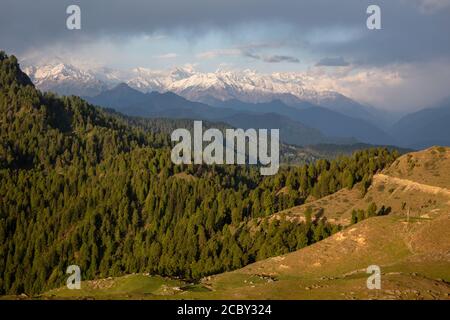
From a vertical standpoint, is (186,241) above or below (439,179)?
below

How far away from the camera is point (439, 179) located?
13875 cm

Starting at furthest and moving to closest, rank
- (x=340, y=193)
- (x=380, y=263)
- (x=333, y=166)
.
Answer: (x=333, y=166) → (x=340, y=193) → (x=380, y=263)

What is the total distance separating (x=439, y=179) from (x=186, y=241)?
7909 centimetres

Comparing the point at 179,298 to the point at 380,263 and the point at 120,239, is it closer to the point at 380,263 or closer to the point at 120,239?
the point at 380,263

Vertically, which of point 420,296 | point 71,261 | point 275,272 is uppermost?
point 420,296

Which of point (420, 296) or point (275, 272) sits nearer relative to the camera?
point (420, 296)

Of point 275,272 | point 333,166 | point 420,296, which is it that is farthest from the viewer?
point 333,166

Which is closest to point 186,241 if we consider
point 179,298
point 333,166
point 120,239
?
point 120,239

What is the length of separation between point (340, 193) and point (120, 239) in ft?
273

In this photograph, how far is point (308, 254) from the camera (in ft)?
290

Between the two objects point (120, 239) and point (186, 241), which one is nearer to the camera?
point (186, 241)
